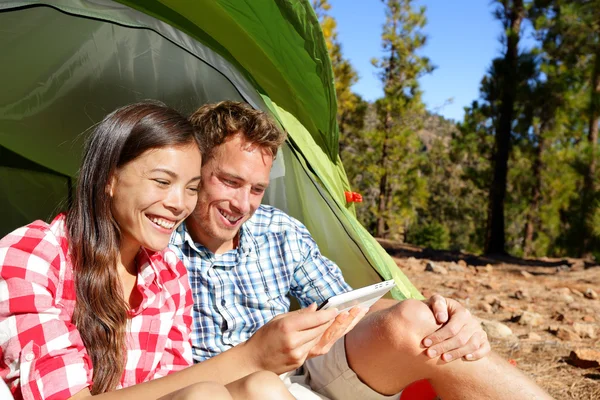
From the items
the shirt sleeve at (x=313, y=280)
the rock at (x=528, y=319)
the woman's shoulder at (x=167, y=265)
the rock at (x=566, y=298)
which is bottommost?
the rock at (x=566, y=298)

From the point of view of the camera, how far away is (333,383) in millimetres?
1524

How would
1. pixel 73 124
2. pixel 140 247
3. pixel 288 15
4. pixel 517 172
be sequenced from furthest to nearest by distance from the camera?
pixel 517 172
pixel 73 124
pixel 288 15
pixel 140 247

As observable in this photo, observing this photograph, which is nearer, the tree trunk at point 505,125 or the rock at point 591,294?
the rock at point 591,294

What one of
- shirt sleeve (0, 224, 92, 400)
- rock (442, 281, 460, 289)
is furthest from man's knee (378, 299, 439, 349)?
rock (442, 281, 460, 289)

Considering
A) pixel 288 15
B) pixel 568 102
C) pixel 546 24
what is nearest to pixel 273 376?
pixel 288 15

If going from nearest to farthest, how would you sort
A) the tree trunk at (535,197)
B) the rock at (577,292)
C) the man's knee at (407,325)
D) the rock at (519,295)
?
the man's knee at (407,325) → the rock at (519,295) → the rock at (577,292) → the tree trunk at (535,197)

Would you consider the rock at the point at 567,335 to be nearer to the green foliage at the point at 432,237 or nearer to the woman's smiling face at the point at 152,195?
the woman's smiling face at the point at 152,195

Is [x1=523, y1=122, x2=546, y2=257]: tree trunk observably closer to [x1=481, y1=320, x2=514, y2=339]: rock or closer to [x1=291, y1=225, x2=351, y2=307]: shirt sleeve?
[x1=481, y1=320, x2=514, y2=339]: rock

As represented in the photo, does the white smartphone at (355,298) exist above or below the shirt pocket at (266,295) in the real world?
above

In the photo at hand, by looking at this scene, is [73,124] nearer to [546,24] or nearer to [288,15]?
[288,15]

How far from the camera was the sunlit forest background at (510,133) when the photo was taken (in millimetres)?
8211

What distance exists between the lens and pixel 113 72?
8.08ft

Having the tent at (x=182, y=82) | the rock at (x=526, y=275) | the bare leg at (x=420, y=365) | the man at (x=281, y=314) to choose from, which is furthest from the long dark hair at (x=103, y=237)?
the rock at (x=526, y=275)

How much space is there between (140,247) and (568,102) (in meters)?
9.00
